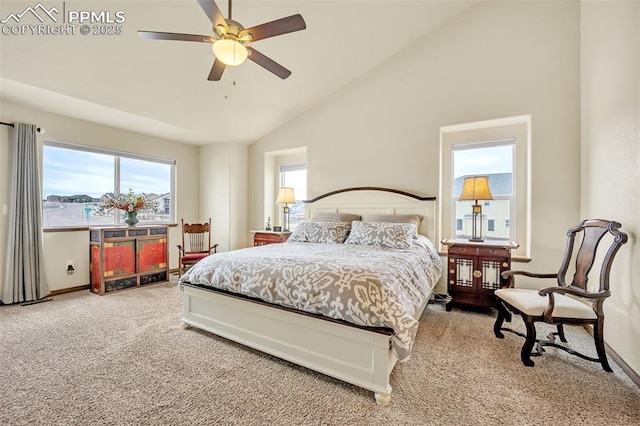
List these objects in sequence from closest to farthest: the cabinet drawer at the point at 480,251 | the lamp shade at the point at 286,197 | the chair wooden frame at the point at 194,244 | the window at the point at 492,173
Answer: the cabinet drawer at the point at 480,251 → the window at the point at 492,173 → the chair wooden frame at the point at 194,244 → the lamp shade at the point at 286,197

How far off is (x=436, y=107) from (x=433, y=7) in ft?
3.74

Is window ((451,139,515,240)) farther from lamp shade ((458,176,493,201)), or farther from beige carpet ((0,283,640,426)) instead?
Answer: beige carpet ((0,283,640,426))

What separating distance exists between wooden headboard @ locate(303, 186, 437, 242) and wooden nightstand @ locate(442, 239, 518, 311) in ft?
1.67

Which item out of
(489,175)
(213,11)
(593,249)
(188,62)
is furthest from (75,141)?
(593,249)

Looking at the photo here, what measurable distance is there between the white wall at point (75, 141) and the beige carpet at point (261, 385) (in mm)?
1344

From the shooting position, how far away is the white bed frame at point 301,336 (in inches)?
66.9

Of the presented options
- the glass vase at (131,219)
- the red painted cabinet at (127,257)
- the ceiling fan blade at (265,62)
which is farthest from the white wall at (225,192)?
the ceiling fan blade at (265,62)

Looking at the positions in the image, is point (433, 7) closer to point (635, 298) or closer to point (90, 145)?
point (635, 298)

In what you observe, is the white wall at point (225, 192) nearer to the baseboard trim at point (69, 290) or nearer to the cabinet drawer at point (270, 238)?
the cabinet drawer at point (270, 238)

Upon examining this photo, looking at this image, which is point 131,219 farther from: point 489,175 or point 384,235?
point 489,175

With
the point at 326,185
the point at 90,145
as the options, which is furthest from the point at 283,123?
the point at 90,145

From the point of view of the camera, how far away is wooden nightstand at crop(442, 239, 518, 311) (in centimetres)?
305

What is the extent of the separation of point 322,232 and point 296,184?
1.99 meters

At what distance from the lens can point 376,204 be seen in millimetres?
4082
